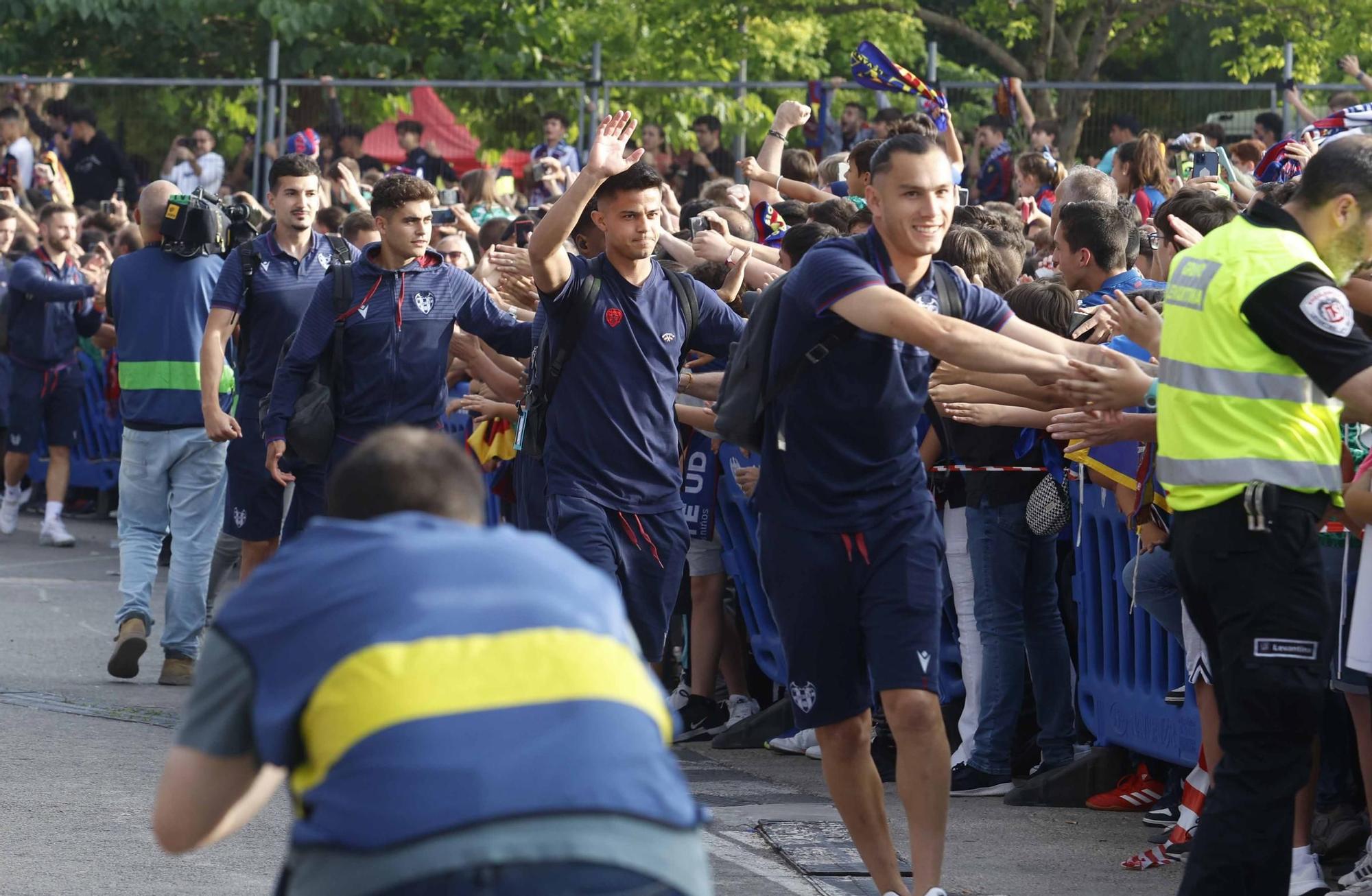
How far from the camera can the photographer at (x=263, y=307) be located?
8.90 meters

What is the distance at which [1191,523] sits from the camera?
4.95m

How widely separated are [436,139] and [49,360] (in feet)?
27.6

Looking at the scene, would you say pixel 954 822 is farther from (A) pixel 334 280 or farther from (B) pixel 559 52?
(B) pixel 559 52

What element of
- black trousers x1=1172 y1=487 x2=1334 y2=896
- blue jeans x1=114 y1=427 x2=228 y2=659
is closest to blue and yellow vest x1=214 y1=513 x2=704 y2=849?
black trousers x1=1172 y1=487 x2=1334 y2=896

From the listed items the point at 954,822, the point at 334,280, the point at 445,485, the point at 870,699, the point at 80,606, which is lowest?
the point at 80,606

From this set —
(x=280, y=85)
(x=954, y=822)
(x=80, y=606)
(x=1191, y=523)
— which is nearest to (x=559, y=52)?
(x=280, y=85)

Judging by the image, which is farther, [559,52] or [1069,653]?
[559,52]

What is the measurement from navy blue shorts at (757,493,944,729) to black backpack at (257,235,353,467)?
2589mm

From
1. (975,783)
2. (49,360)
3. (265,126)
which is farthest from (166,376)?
(265,126)

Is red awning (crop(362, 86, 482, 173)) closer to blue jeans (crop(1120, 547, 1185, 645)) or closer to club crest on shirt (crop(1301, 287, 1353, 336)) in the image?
blue jeans (crop(1120, 547, 1185, 645))

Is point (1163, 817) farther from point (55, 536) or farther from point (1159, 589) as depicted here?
point (55, 536)

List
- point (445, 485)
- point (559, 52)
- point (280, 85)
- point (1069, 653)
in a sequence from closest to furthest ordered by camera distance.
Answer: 1. point (445, 485)
2. point (1069, 653)
3. point (280, 85)
4. point (559, 52)

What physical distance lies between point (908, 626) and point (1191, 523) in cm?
93

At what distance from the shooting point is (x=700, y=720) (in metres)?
8.77
